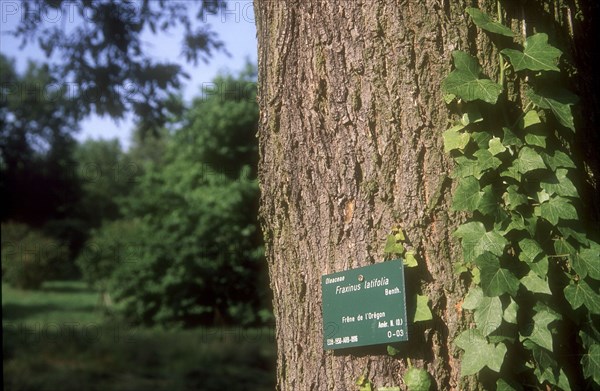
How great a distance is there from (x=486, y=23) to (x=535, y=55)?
21cm

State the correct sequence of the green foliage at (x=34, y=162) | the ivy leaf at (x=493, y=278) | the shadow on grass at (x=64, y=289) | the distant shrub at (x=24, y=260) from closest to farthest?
the ivy leaf at (x=493, y=278)
the distant shrub at (x=24, y=260)
the shadow on grass at (x=64, y=289)
the green foliage at (x=34, y=162)

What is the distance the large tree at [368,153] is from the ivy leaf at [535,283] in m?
0.22

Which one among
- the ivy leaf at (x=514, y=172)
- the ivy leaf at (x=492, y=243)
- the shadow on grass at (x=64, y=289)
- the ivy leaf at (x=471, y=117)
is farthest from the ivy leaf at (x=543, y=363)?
the shadow on grass at (x=64, y=289)

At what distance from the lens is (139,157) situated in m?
71.4

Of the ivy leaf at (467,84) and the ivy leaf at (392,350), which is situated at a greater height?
the ivy leaf at (467,84)

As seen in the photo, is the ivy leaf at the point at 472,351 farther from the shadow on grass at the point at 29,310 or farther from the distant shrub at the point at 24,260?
the distant shrub at the point at 24,260

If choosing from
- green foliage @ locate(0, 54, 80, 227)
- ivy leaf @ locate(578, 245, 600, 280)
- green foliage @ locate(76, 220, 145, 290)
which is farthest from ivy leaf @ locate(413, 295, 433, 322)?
green foliage @ locate(0, 54, 80, 227)

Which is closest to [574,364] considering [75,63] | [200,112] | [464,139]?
[464,139]

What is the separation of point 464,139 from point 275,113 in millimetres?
787

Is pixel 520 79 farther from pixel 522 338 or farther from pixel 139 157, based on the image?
pixel 139 157

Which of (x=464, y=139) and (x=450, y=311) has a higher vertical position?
(x=464, y=139)

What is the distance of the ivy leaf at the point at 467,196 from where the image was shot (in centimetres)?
247

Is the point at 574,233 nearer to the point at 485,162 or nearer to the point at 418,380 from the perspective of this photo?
the point at 485,162

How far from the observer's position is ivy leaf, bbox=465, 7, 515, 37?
102 inches
